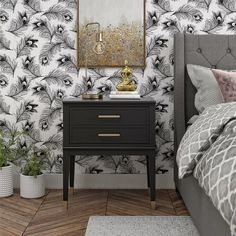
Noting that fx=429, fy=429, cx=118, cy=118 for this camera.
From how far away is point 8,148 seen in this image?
3.20 metres

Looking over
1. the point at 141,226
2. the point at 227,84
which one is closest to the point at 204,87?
the point at 227,84

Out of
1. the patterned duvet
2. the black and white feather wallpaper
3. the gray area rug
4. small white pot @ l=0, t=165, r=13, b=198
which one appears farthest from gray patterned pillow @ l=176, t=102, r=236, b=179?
small white pot @ l=0, t=165, r=13, b=198

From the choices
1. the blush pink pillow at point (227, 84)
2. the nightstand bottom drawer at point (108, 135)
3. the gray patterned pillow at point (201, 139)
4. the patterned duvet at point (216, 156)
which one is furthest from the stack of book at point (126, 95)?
the gray patterned pillow at point (201, 139)

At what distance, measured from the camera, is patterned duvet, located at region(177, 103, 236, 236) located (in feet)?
5.04

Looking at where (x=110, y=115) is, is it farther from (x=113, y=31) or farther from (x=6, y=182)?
(x=6, y=182)

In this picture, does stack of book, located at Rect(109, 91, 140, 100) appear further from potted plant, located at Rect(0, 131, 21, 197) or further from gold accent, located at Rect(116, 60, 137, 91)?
potted plant, located at Rect(0, 131, 21, 197)

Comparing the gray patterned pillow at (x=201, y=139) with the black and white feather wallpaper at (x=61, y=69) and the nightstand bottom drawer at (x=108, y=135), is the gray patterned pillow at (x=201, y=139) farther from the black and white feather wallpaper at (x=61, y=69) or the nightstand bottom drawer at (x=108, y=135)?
the black and white feather wallpaper at (x=61, y=69)

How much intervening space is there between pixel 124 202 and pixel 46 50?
1287 mm

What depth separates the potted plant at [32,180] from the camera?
306 cm

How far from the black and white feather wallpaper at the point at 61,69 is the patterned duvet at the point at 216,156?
0.99m

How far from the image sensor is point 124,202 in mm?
2984

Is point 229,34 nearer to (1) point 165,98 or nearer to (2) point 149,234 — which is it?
(1) point 165,98

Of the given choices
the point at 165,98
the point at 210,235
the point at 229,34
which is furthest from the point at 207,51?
the point at 210,235

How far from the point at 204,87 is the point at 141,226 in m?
1.08
